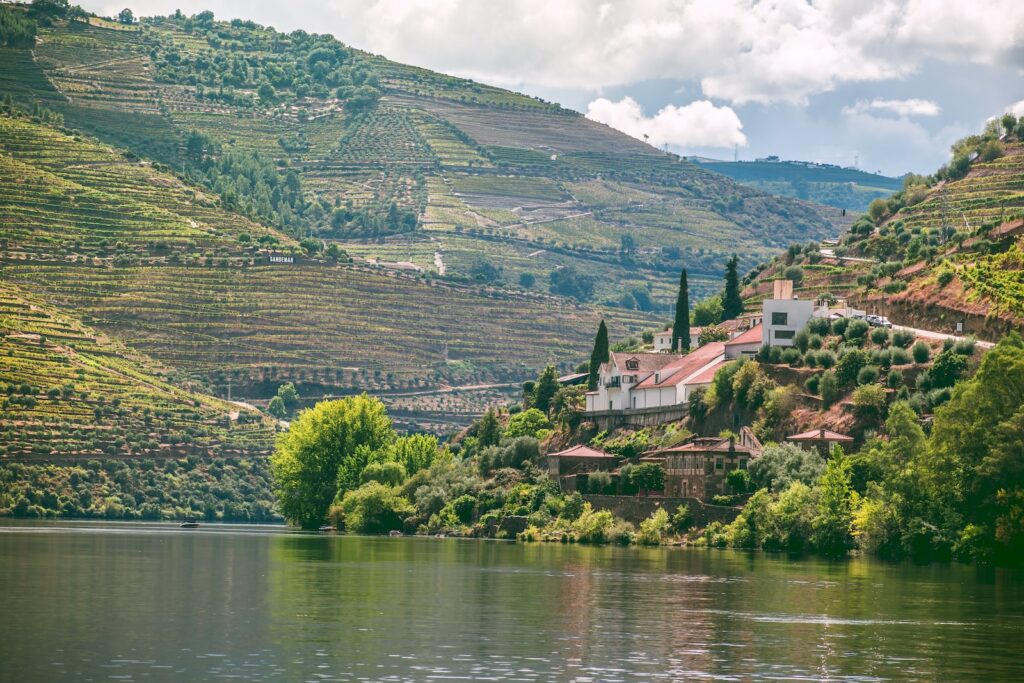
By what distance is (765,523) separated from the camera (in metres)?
110

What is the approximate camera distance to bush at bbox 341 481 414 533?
142750 millimetres

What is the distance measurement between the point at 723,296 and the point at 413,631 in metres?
120

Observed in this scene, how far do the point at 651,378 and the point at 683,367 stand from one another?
104 inches

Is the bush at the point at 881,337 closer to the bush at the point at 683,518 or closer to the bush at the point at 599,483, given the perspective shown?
the bush at the point at 599,483

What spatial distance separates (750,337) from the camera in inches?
5517

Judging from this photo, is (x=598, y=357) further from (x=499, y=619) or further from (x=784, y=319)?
(x=499, y=619)

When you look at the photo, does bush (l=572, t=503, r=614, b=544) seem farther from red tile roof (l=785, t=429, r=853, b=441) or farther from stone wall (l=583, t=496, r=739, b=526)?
red tile roof (l=785, t=429, r=853, b=441)

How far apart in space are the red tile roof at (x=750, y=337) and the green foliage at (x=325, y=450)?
32.1m

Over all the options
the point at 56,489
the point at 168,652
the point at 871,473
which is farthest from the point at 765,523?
the point at 56,489

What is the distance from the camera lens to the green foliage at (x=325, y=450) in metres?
157

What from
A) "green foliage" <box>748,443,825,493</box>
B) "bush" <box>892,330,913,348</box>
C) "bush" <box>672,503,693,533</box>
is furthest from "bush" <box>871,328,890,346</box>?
"bush" <box>672,503,693,533</box>

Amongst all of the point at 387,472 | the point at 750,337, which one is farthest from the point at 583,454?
the point at 387,472

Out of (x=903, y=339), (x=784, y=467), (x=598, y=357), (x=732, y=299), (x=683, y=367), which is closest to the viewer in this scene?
(x=784, y=467)

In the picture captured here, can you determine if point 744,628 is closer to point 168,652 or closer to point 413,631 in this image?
point 413,631
